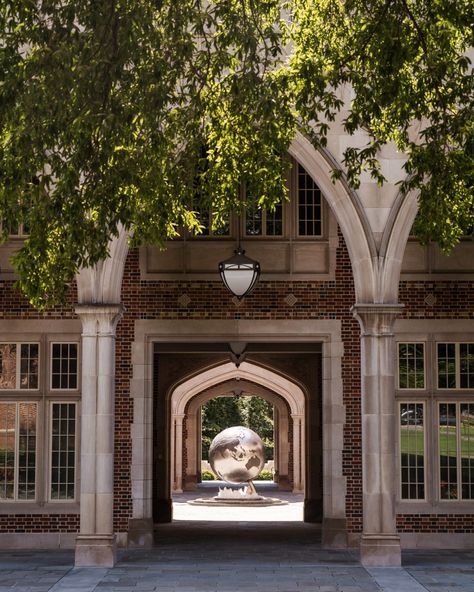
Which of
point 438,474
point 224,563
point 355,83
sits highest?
point 355,83

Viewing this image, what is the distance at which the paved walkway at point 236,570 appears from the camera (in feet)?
43.7

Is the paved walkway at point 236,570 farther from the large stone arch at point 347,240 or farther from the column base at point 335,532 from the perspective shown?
the large stone arch at point 347,240

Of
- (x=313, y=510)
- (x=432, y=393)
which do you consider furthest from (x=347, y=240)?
(x=313, y=510)

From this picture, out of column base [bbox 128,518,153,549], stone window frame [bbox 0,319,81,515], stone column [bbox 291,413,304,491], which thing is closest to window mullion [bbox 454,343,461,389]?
column base [bbox 128,518,153,549]

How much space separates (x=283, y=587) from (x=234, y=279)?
13.9ft

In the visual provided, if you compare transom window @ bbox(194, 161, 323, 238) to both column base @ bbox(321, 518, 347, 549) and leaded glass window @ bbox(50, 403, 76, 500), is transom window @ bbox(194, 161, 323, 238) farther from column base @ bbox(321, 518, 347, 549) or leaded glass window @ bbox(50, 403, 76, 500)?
column base @ bbox(321, 518, 347, 549)

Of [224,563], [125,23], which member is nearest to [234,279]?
[224,563]

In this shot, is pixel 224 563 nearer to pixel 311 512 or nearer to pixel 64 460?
pixel 64 460

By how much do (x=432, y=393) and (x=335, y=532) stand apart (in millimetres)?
2604

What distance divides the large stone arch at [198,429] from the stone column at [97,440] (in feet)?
65.9

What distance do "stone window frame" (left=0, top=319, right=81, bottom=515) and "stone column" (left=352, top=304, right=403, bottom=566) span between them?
473 centimetres

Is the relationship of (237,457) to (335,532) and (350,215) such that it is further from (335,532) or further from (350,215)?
(350,215)

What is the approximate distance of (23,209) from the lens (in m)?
9.83

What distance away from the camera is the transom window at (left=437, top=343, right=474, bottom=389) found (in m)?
17.8
